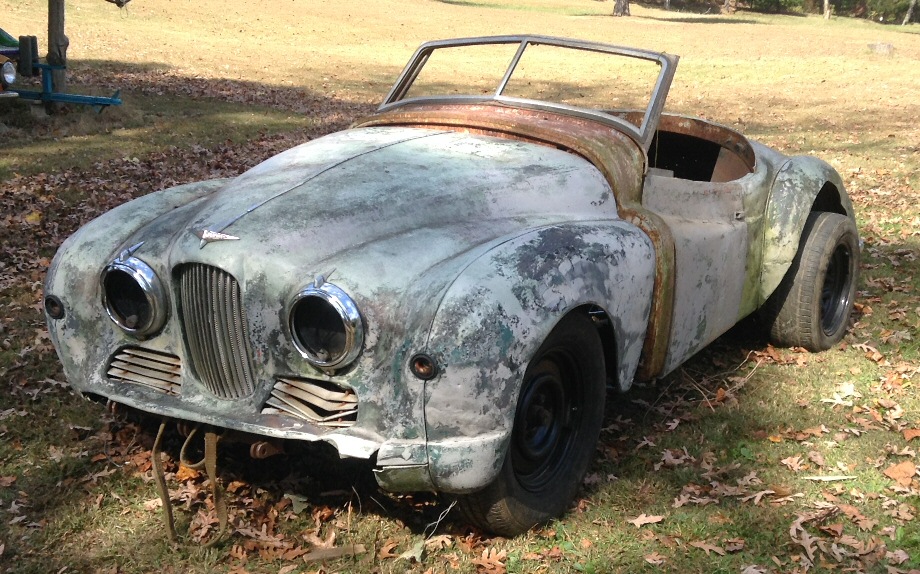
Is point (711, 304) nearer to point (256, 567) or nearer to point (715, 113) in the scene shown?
point (256, 567)

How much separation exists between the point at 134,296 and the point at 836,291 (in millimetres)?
4166

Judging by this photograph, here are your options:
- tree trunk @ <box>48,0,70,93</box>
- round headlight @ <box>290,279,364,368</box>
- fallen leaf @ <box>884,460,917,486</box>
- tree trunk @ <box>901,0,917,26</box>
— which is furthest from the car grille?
tree trunk @ <box>901,0,917,26</box>

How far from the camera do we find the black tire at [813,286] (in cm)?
494

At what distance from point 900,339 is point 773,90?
14.3 m

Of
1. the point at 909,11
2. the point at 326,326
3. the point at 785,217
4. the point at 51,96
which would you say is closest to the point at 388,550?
the point at 326,326

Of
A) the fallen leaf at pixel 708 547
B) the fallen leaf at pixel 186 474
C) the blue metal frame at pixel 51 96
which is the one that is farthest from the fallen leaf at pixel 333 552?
the blue metal frame at pixel 51 96

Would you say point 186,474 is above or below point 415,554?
below

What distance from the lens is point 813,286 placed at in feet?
16.2

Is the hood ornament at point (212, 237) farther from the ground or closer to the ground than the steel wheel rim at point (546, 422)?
farther from the ground

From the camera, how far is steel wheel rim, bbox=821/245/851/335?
5.34 m

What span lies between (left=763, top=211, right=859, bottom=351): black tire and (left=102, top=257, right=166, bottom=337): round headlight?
11.3 feet

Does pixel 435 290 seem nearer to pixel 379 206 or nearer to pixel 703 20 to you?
pixel 379 206

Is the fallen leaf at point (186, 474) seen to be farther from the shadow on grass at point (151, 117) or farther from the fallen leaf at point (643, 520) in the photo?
the shadow on grass at point (151, 117)

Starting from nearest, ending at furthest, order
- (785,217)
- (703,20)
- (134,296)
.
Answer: (134,296)
(785,217)
(703,20)
